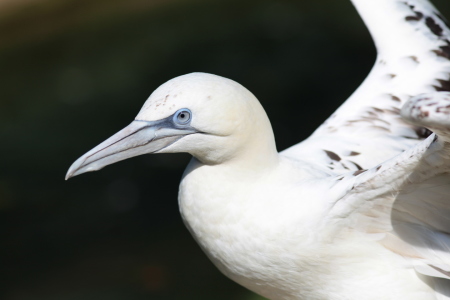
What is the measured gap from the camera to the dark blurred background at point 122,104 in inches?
302

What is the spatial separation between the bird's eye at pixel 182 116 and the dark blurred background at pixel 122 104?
3479 millimetres

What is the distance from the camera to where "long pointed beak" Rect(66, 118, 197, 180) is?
3883mm

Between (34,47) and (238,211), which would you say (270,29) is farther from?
(238,211)

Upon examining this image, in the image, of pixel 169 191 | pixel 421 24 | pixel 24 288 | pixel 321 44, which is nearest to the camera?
pixel 421 24

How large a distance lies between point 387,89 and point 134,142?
213 cm

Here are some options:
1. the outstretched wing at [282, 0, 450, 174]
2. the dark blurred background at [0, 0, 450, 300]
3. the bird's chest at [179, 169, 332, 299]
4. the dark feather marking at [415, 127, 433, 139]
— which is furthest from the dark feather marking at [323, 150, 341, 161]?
the dark blurred background at [0, 0, 450, 300]

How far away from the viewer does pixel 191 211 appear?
4160 mm

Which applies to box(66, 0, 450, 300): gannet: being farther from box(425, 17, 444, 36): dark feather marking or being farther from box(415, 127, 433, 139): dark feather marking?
box(425, 17, 444, 36): dark feather marking

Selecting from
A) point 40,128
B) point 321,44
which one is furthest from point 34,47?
point 321,44

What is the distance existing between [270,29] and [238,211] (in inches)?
275

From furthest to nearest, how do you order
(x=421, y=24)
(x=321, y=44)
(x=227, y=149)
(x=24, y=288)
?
(x=321, y=44), (x=24, y=288), (x=421, y=24), (x=227, y=149)

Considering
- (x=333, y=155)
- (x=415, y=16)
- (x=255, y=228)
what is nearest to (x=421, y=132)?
(x=333, y=155)

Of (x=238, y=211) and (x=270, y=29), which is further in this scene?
(x=270, y=29)

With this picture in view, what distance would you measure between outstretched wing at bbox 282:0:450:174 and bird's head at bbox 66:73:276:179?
2.77ft
